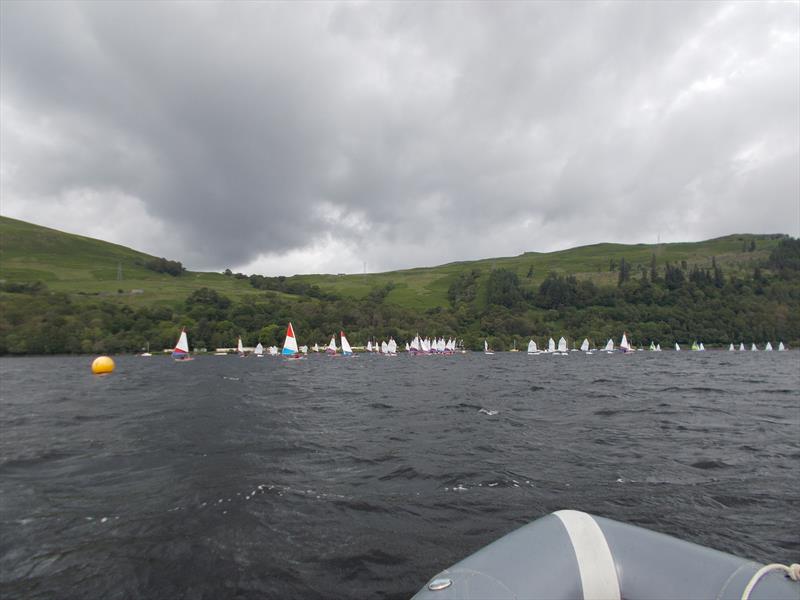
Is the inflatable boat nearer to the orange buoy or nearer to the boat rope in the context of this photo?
the boat rope

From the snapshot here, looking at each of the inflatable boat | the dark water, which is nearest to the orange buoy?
the dark water

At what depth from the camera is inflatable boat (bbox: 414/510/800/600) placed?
4273 mm

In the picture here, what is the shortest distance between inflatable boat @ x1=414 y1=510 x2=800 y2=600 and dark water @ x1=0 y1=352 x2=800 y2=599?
3.19 metres

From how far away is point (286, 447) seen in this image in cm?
1700

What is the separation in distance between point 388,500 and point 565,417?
50.6 feet

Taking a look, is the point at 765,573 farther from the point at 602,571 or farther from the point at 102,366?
the point at 102,366

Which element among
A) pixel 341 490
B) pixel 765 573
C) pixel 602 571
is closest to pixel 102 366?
pixel 341 490

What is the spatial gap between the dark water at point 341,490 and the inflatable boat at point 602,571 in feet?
10.5

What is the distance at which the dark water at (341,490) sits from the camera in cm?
789

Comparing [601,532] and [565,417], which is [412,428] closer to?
[565,417]

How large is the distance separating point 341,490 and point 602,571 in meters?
8.50

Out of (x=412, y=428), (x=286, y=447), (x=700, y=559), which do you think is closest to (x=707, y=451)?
(x=412, y=428)

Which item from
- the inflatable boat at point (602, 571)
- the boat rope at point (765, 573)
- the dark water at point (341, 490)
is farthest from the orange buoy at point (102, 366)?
the boat rope at point (765, 573)

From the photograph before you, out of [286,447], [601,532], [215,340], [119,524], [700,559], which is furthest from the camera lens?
[215,340]
